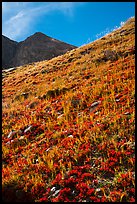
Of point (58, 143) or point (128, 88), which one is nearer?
point (58, 143)

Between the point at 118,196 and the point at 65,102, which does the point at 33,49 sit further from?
the point at 118,196

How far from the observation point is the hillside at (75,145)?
30.5 feet

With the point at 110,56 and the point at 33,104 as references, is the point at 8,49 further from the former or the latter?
the point at 33,104

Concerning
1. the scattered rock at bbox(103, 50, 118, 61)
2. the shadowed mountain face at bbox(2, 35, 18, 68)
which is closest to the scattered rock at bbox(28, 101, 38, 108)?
the scattered rock at bbox(103, 50, 118, 61)

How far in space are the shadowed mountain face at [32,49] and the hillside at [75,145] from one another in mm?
83942

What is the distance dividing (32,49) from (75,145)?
10046 cm

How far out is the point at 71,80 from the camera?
2423cm

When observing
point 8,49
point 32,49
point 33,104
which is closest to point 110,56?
point 33,104

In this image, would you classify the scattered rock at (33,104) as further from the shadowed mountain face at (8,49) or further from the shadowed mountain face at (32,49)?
the shadowed mountain face at (8,49)

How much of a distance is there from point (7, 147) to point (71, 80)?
1150 cm

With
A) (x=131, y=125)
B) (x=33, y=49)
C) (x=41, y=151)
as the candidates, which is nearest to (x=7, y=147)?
(x=41, y=151)

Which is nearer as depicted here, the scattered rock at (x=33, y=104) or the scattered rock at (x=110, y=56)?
the scattered rock at (x=33, y=104)

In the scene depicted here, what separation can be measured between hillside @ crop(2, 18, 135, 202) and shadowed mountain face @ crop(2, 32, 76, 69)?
83942mm

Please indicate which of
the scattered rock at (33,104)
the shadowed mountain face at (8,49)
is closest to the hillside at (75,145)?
the scattered rock at (33,104)
